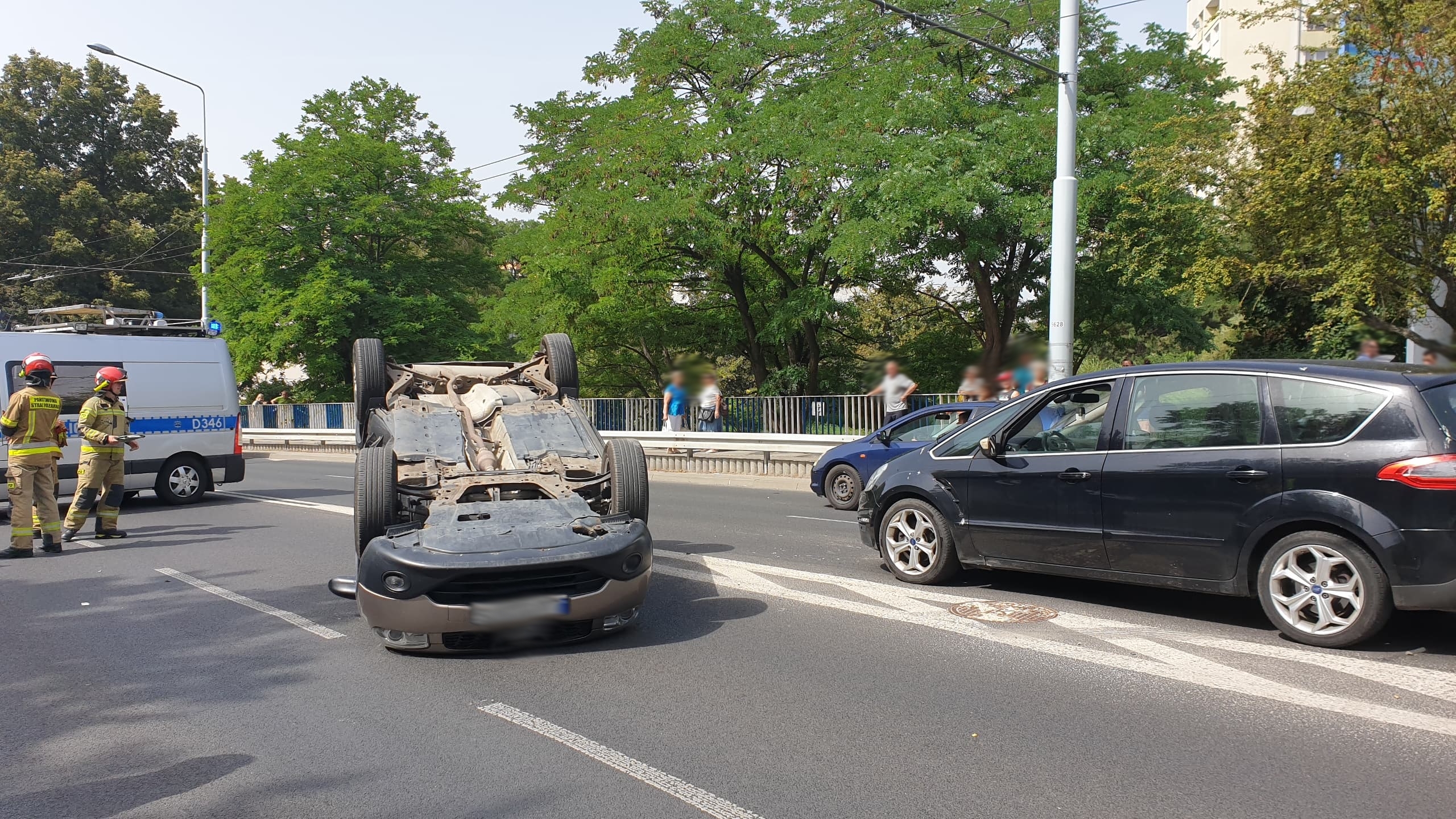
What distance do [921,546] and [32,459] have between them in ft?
28.2

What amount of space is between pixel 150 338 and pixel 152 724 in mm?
11270

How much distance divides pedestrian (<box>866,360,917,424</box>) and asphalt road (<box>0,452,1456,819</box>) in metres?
9.92

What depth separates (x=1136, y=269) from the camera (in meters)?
18.8

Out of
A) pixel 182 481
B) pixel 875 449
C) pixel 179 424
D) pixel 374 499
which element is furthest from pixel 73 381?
pixel 875 449

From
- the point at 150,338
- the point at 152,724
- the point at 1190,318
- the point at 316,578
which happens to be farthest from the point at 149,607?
the point at 1190,318

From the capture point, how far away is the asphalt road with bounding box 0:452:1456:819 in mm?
3654

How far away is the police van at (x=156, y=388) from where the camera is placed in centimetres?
1313

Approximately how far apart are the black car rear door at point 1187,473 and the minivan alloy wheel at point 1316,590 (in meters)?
0.25

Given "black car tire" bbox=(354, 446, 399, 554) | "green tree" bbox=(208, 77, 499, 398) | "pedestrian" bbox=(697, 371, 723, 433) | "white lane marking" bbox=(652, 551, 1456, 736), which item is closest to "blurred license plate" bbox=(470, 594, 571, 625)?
"black car tire" bbox=(354, 446, 399, 554)

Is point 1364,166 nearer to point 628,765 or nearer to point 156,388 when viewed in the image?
point 628,765

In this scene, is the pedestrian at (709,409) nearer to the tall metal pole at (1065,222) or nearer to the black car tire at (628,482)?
the tall metal pole at (1065,222)

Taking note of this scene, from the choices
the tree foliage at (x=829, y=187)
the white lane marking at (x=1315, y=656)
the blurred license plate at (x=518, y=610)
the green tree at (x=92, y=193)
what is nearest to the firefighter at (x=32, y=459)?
the blurred license plate at (x=518, y=610)

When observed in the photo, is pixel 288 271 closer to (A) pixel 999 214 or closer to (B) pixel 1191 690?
(A) pixel 999 214

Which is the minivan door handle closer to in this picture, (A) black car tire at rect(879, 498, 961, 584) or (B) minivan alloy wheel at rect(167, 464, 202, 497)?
(A) black car tire at rect(879, 498, 961, 584)
